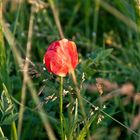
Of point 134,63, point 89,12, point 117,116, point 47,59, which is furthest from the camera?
point 89,12

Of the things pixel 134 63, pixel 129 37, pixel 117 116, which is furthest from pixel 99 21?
pixel 117 116

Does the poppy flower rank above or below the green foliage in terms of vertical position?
above

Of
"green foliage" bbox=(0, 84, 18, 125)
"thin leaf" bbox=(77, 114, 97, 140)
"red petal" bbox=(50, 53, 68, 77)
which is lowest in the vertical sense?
"thin leaf" bbox=(77, 114, 97, 140)

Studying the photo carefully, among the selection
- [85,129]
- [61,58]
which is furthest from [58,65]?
[85,129]

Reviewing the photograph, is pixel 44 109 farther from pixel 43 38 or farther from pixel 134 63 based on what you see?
pixel 43 38

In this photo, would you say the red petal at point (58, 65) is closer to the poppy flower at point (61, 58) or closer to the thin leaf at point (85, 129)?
the poppy flower at point (61, 58)

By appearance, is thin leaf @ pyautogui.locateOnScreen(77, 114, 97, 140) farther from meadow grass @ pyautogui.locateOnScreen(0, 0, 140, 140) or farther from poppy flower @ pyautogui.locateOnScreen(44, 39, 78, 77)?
poppy flower @ pyautogui.locateOnScreen(44, 39, 78, 77)

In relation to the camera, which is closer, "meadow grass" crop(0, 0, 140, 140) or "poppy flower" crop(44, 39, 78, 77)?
"poppy flower" crop(44, 39, 78, 77)

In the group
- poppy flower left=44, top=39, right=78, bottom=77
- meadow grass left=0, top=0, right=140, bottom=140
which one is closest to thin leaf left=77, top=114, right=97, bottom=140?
meadow grass left=0, top=0, right=140, bottom=140
